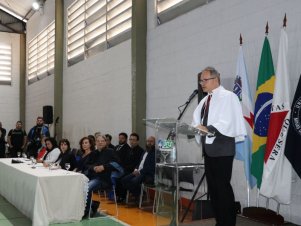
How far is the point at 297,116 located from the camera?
354cm

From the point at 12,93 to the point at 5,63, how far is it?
3.49 feet

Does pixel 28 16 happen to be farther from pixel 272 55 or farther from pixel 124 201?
pixel 272 55

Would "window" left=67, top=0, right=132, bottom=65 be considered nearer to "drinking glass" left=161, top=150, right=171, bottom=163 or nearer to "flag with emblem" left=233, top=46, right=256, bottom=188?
"flag with emblem" left=233, top=46, right=256, bottom=188

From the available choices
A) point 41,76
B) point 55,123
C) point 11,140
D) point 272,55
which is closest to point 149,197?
A: point 272,55

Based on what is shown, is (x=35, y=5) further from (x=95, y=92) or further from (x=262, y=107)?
(x=262, y=107)

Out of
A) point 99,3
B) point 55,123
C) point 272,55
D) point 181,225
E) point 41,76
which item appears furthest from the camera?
point 41,76

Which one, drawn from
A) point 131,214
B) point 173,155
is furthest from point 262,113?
point 131,214

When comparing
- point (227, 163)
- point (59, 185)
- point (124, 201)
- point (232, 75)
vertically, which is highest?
point (232, 75)

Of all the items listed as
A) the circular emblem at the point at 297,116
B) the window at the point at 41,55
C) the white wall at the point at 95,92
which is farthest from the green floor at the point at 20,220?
the window at the point at 41,55

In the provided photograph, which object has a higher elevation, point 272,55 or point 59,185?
point 272,55

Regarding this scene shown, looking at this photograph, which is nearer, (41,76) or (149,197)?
(149,197)

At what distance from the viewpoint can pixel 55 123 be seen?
10.7 meters

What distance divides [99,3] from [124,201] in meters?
4.60

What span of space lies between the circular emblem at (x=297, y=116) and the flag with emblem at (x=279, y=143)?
5 centimetres
